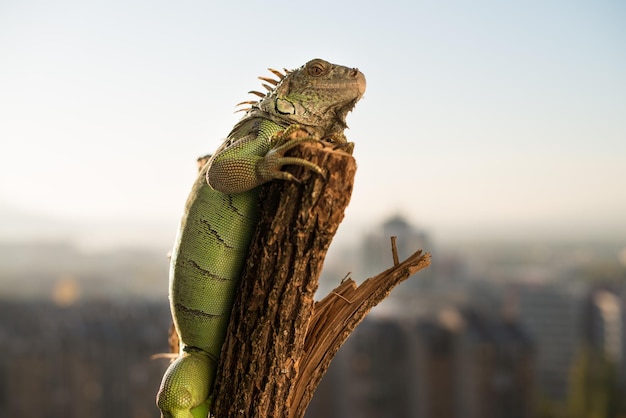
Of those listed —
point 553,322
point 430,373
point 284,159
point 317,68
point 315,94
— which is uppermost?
point 553,322

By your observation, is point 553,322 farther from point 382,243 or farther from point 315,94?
point 315,94

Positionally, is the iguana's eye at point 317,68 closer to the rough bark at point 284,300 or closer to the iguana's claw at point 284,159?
the iguana's claw at point 284,159

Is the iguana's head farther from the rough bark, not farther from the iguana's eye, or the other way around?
the rough bark

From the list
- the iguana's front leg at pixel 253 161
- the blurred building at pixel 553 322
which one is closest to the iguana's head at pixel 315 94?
the iguana's front leg at pixel 253 161

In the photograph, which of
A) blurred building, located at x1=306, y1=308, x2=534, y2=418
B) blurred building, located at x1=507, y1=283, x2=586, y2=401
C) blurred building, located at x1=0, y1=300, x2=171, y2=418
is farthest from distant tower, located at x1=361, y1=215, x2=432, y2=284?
blurred building, located at x1=507, y1=283, x2=586, y2=401

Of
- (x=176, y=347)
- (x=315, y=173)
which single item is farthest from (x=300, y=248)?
(x=176, y=347)

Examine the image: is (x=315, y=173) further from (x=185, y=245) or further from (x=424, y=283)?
(x=424, y=283)

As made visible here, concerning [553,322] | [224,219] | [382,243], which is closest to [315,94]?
[224,219]
